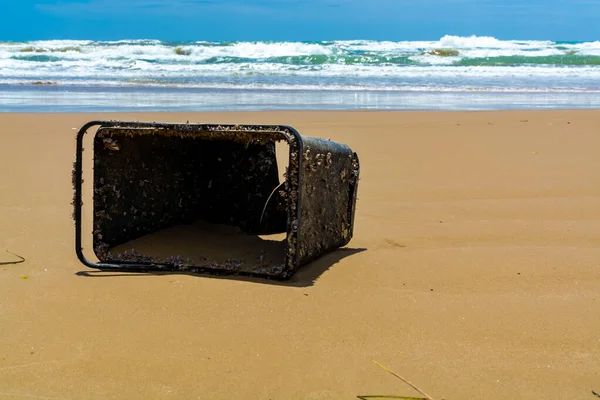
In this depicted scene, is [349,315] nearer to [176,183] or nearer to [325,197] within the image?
[325,197]

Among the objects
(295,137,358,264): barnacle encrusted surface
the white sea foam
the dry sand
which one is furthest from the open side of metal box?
the white sea foam

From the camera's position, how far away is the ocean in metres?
10.8

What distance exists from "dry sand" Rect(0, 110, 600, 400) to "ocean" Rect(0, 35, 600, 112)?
6532mm

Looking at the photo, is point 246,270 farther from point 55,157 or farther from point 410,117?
point 410,117

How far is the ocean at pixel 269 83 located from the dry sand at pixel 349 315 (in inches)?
257

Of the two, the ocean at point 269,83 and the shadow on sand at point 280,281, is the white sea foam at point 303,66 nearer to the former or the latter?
the ocean at point 269,83

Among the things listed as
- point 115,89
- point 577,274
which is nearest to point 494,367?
point 577,274

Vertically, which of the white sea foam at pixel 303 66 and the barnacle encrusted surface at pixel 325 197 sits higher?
the white sea foam at pixel 303 66

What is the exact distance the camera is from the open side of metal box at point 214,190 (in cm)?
255

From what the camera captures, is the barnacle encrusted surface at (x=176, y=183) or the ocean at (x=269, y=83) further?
the ocean at (x=269, y=83)

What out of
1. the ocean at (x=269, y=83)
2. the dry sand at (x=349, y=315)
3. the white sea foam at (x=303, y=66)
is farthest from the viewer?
the white sea foam at (x=303, y=66)

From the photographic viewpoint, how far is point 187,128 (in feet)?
8.49

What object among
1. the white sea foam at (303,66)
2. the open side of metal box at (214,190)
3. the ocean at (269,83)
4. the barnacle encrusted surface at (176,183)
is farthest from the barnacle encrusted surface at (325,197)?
the white sea foam at (303,66)

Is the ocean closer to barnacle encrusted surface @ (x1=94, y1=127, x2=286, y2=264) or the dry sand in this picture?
barnacle encrusted surface @ (x1=94, y1=127, x2=286, y2=264)
